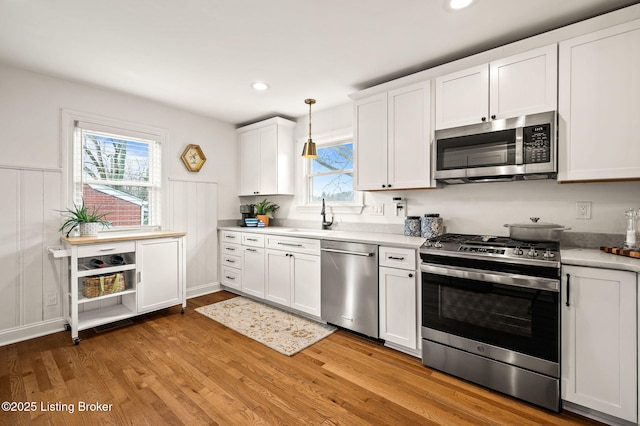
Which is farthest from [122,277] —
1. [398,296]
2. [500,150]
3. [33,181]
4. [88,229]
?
[500,150]

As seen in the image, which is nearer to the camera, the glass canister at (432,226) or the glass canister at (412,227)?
the glass canister at (432,226)

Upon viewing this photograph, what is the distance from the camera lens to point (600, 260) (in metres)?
1.75

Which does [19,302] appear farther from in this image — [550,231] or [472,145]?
[550,231]

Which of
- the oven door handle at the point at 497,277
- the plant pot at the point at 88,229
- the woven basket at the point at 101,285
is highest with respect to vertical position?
the plant pot at the point at 88,229

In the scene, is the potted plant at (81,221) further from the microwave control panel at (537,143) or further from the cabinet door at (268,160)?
the microwave control panel at (537,143)

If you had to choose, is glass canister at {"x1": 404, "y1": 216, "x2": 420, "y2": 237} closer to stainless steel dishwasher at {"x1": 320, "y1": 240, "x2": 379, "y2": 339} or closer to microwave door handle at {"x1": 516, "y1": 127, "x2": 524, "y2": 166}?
stainless steel dishwasher at {"x1": 320, "y1": 240, "x2": 379, "y2": 339}

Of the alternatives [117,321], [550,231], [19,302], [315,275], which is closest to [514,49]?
[550,231]

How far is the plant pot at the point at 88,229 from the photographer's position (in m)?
3.00

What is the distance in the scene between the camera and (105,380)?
214 cm

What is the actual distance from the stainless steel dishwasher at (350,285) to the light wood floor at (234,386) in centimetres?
19

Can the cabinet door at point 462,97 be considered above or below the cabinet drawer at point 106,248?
above

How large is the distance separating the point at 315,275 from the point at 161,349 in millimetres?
1521

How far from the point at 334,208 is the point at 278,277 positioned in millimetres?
1096

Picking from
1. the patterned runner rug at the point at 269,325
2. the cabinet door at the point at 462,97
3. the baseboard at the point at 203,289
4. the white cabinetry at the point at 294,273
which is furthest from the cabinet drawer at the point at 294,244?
the cabinet door at the point at 462,97
